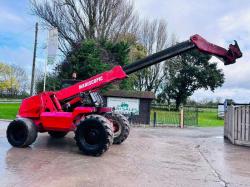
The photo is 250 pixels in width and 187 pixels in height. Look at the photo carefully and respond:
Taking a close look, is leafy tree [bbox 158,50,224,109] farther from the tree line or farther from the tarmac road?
the tarmac road

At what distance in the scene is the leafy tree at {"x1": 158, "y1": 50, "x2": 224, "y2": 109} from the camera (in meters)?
47.7

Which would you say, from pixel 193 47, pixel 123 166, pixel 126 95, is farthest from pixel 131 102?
pixel 123 166

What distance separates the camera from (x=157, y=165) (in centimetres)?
829

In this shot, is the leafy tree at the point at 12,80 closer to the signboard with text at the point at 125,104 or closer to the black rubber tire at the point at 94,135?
the signboard with text at the point at 125,104

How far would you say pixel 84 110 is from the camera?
980 cm

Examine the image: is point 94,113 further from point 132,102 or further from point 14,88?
point 14,88

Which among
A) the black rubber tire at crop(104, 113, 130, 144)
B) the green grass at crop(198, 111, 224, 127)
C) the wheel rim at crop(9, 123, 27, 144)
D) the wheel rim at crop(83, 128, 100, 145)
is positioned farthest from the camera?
the green grass at crop(198, 111, 224, 127)

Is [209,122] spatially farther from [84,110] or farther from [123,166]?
[123,166]

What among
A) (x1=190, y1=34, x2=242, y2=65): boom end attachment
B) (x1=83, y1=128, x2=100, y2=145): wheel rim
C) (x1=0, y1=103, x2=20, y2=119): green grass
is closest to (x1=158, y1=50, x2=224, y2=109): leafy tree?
(x1=0, y1=103, x2=20, y2=119): green grass

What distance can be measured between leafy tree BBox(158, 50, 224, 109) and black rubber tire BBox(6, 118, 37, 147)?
38.5m

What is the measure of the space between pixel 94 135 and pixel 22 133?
7.36 feet

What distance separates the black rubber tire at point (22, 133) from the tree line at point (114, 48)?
46.0 feet

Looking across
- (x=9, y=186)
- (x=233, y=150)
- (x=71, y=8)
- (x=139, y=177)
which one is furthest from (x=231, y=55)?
(x=71, y=8)

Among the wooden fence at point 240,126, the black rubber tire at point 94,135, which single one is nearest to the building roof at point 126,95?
the wooden fence at point 240,126
